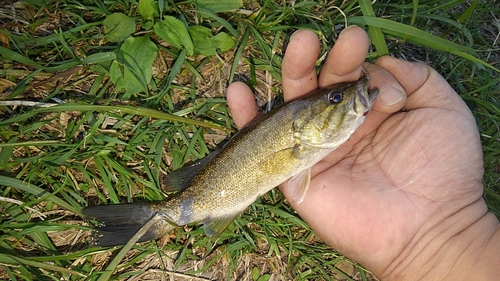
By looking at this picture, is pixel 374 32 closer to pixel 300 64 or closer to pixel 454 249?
pixel 300 64

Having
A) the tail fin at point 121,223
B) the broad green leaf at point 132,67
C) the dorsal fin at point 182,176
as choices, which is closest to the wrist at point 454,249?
the dorsal fin at point 182,176

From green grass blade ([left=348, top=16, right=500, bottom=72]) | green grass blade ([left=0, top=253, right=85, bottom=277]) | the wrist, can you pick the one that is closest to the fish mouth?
green grass blade ([left=348, top=16, right=500, bottom=72])

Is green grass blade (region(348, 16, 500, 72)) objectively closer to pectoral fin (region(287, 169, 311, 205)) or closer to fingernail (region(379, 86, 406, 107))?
fingernail (region(379, 86, 406, 107))

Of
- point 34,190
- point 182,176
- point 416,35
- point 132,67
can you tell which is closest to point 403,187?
point 416,35

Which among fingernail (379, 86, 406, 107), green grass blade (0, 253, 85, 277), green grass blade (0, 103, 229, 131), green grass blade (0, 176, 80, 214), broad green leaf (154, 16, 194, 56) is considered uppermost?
broad green leaf (154, 16, 194, 56)

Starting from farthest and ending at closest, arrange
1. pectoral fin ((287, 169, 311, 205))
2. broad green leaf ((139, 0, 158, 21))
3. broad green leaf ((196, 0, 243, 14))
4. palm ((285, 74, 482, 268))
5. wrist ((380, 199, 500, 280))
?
broad green leaf ((196, 0, 243, 14)), broad green leaf ((139, 0, 158, 21)), pectoral fin ((287, 169, 311, 205)), palm ((285, 74, 482, 268)), wrist ((380, 199, 500, 280))

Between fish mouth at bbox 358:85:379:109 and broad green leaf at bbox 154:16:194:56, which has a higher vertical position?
broad green leaf at bbox 154:16:194:56

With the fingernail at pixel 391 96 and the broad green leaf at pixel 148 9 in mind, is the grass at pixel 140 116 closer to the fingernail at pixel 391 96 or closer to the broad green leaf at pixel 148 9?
the broad green leaf at pixel 148 9

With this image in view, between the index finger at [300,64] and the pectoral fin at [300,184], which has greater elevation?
the index finger at [300,64]
